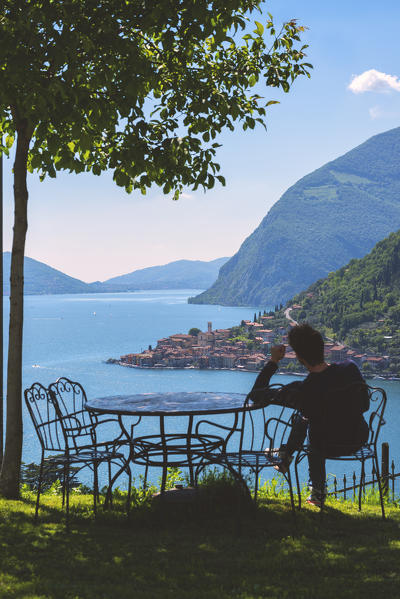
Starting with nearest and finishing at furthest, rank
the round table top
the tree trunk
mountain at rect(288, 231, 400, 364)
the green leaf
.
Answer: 1. the round table top
2. the tree trunk
3. the green leaf
4. mountain at rect(288, 231, 400, 364)

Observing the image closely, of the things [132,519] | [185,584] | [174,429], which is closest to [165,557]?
[185,584]

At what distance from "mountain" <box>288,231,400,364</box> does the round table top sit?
79069 mm

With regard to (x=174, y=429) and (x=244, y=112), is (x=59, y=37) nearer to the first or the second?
(x=244, y=112)

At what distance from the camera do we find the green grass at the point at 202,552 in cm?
250

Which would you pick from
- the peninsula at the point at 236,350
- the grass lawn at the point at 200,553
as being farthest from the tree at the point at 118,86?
the peninsula at the point at 236,350

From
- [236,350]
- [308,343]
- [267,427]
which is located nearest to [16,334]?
[267,427]

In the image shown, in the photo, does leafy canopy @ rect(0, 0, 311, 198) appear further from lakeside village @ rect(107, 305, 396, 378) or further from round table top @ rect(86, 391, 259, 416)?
lakeside village @ rect(107, 305, 396, 378)

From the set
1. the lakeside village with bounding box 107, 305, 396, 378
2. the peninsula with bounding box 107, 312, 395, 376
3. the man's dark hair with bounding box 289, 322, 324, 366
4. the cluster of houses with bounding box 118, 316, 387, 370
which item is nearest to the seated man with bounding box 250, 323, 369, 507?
the man's dark hair with bounding box 289, 322, 324, 366

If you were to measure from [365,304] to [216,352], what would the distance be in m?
23.3

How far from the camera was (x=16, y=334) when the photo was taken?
4410 mm

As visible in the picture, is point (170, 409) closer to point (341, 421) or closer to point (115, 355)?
point (341, 421)

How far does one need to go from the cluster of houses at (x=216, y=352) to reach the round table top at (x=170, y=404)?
79.5 meters

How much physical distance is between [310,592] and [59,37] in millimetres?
3078

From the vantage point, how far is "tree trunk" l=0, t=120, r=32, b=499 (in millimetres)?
4375
